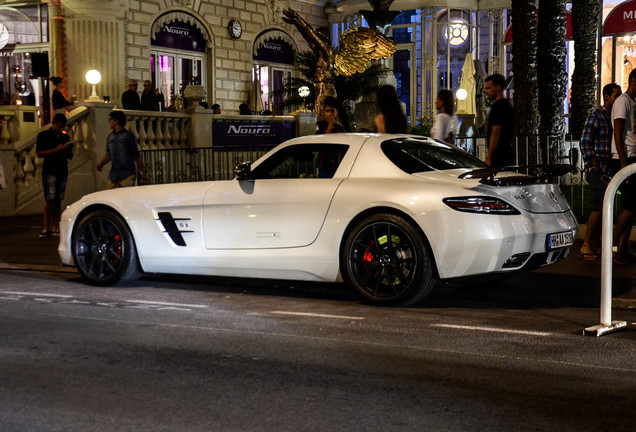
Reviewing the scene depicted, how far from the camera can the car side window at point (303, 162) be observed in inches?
338

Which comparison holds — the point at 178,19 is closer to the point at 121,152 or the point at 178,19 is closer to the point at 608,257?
the point at 121,152

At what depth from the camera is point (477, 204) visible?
25.1 ft

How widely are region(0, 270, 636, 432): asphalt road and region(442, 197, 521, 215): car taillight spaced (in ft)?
2.65

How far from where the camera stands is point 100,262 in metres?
9.45

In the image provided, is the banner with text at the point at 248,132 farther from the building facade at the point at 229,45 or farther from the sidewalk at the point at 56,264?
the sidewalk at the point at 56,264

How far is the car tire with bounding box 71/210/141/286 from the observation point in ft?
30.5

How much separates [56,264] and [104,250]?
87.6 inches

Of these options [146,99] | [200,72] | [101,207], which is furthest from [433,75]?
[101,207]

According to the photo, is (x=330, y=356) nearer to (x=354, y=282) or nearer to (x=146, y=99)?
(x=354, y=282)

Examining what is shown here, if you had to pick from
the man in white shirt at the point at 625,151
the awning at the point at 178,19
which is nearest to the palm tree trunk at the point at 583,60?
the awning at the point at 178,19

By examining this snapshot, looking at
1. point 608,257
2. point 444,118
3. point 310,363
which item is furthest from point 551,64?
point 310,363

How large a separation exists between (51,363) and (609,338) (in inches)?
141

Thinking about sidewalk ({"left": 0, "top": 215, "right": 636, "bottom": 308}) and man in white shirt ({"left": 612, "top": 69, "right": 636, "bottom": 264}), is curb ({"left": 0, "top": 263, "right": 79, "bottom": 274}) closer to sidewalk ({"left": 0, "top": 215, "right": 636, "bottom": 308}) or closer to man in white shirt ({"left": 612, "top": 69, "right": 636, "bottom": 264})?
sidewalk ({"left": 0, "top": 215, "right": 636, "bottom": 308})

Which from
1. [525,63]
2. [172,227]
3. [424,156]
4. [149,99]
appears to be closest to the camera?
[424,156]
